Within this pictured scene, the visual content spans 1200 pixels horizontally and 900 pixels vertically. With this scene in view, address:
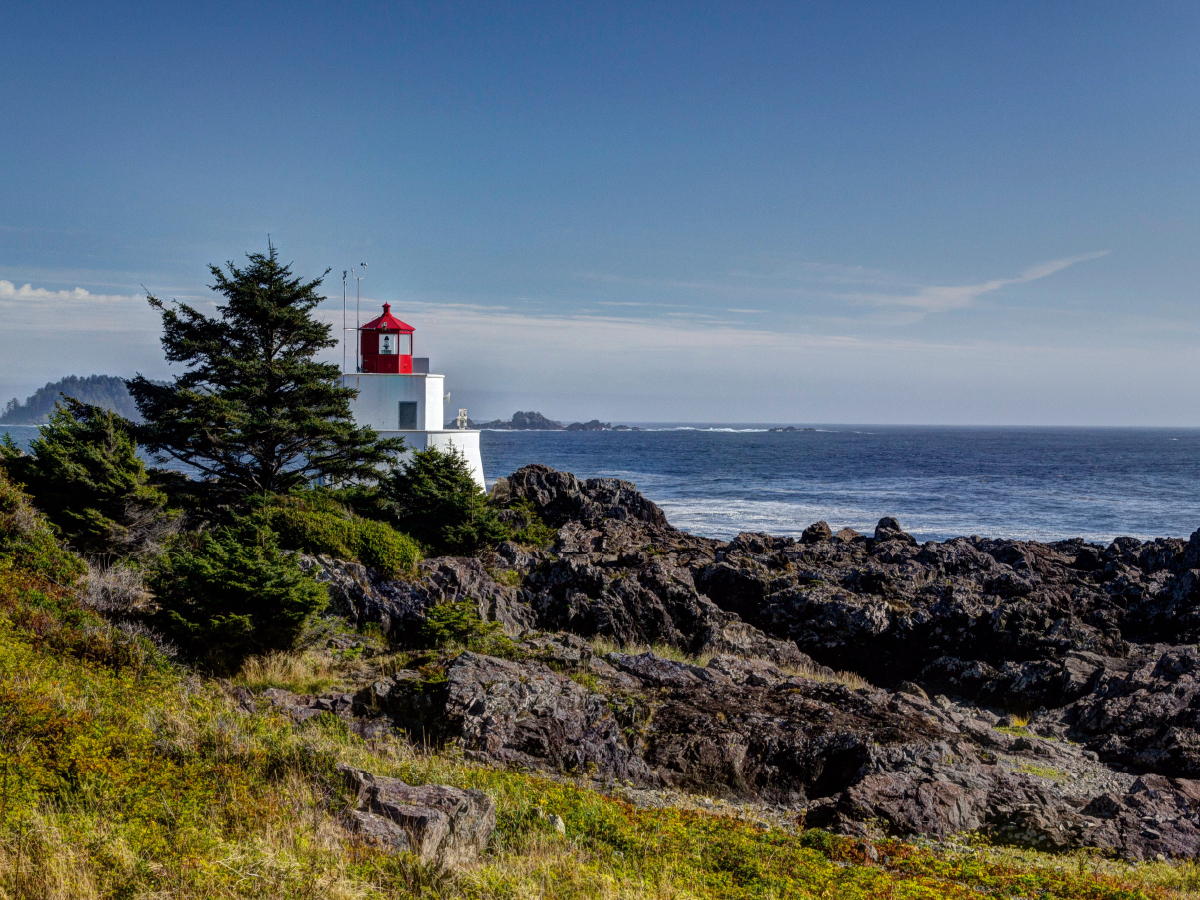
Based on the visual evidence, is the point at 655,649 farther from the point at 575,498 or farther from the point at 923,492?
the point at 923,492

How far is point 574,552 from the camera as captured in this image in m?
18.3

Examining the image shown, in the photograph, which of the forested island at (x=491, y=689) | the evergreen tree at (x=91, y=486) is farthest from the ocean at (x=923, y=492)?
the evergreen tree at (x=91, y=486)

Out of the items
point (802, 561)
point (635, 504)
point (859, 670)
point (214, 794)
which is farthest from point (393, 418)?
point (214, 794)

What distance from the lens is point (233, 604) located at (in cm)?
1012

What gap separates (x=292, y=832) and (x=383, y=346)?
68.4 feet

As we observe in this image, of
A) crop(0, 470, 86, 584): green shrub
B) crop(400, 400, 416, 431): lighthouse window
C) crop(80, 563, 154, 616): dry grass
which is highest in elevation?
crop(400, 400, 416, 431): lighthouse window

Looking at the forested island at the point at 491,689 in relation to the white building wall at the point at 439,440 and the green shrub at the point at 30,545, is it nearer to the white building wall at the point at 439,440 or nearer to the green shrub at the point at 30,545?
the green shrub at the point at 30,545

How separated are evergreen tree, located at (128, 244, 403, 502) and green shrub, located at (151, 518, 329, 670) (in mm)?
7074

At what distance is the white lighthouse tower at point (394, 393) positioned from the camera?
23500 mm

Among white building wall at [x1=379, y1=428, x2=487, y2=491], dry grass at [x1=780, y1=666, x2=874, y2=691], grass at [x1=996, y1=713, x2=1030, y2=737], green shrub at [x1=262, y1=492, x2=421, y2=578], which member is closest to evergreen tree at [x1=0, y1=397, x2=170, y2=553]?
green shrub at [x1=262, y1=492, x2=421, y2=578]

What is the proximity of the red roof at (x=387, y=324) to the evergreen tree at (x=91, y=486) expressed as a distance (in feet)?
32.8

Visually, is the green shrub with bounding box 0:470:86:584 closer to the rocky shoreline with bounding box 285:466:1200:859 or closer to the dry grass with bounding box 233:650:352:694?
the dry grass with bounding box 233:650:352:694

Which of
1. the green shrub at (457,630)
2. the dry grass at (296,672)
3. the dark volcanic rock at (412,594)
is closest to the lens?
the dry grass at (296,672)

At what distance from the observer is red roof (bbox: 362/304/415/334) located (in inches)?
942
